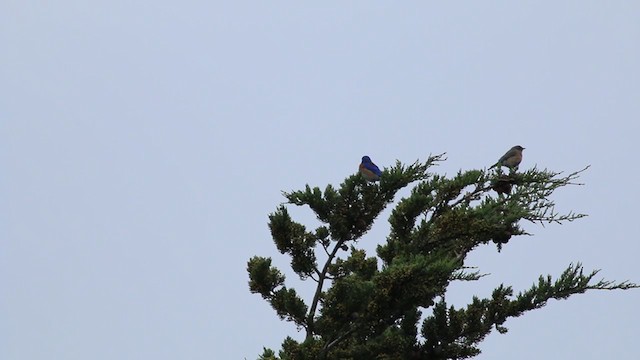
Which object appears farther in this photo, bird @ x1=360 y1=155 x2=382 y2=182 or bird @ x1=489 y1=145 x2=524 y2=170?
bird @ x1=489 y1=145 x2=524 y2=170

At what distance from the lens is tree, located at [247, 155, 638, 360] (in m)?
13.2

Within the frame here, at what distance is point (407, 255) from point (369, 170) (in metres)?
1.68

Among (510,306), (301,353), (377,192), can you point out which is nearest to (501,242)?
(510,306)

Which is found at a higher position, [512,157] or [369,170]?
[512,157]

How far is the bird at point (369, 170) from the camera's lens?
13875 mm

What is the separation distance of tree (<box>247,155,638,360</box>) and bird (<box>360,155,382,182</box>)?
214mm

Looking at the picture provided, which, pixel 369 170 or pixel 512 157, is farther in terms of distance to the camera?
pixel 512 157

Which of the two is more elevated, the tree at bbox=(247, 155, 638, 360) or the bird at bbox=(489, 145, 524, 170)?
the bird at bbox=(489, 145, 524, 170)

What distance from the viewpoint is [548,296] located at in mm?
13742

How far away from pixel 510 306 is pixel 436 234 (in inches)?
66.3

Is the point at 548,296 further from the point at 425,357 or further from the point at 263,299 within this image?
the point at 263,299

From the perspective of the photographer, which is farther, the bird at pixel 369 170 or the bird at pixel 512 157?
the bird at pixel 512 157

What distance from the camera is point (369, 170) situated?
14242 mm

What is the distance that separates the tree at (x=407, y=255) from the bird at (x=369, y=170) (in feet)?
0.70
